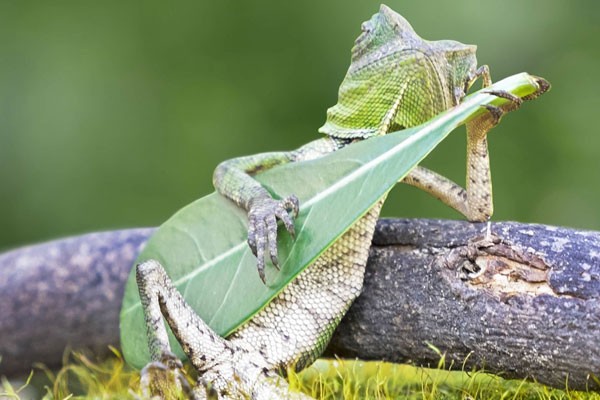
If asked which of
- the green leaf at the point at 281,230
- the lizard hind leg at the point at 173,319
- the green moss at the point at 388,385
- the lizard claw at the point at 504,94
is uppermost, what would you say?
the lizard claw at the point at 504,94

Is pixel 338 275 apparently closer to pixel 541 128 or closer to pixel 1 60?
pixel 541 128

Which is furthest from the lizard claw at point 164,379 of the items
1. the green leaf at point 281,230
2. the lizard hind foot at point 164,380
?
the green leaf at point 281,230

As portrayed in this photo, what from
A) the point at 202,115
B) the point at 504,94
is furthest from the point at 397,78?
the point at 202,115

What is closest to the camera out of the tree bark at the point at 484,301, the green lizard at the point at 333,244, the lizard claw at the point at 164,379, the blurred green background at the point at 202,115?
the lizard claw at the point at 164,379

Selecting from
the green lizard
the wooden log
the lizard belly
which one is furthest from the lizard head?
the wooden log

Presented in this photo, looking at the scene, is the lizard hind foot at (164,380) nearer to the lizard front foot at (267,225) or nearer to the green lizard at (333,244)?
the green lizard at (333,244)

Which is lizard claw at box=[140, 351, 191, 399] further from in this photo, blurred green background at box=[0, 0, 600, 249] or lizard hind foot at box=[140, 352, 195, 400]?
blurred green background at box=[0, 0, 600, 249]

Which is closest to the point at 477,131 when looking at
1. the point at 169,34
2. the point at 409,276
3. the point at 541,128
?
the point at 409,276
